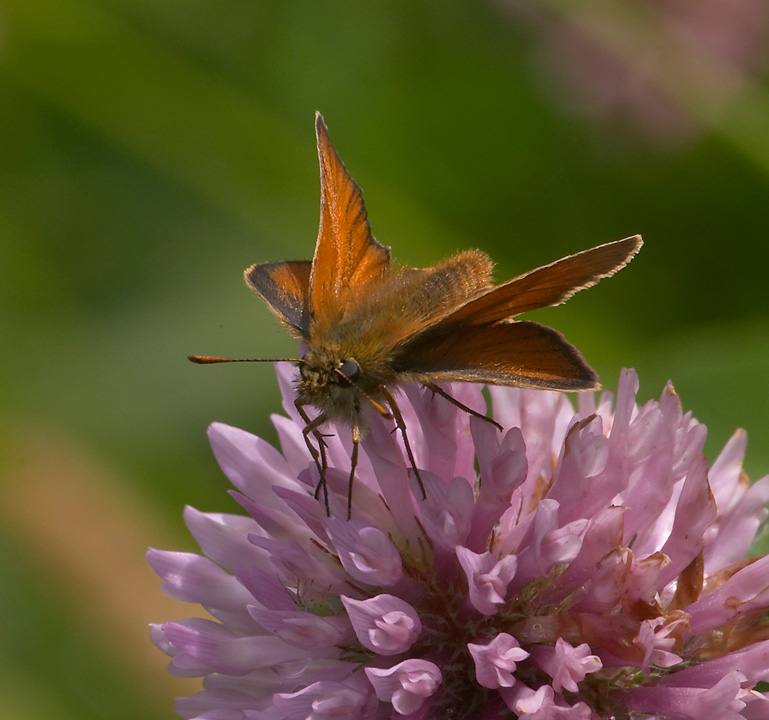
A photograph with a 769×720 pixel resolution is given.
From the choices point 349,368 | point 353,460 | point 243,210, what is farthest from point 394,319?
point 243,210

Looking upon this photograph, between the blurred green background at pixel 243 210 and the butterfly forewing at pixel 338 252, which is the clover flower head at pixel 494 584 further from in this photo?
the blurred green background at pixel 243 210

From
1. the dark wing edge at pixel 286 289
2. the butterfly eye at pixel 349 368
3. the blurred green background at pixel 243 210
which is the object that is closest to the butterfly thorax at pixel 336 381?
the butterfly eye at pixel 349 368

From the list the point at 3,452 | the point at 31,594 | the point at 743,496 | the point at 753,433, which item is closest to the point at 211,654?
the point at 743,496

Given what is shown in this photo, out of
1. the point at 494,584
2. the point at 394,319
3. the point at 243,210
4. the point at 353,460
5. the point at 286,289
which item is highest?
the point at 243,210

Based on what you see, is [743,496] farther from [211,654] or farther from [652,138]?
[652,138]

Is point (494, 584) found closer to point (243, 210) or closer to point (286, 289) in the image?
point (286, 289)

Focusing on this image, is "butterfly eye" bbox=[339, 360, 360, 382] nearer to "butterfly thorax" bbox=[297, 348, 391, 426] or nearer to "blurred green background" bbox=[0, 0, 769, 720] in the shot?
"butterfly thorax" bbox=[297, 348, 391, 426]
